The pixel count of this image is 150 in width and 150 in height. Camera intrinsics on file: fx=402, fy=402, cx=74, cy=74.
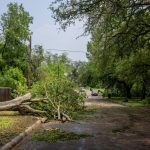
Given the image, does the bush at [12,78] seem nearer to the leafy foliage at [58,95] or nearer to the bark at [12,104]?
the leafy foliage at [58,95]

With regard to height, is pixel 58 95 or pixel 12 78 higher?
pixel 12 78

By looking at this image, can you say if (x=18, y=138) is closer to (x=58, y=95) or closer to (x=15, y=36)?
(x=58, y=95)

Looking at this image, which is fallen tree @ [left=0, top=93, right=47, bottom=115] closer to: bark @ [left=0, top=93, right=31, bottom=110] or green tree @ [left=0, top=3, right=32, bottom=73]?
bark @ [left=0, top=93, right=31, bottom=110]

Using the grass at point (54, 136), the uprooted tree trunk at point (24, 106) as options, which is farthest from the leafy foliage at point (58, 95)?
the grass at point (54, 136)

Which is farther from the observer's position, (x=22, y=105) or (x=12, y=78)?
(x=12, y=78)

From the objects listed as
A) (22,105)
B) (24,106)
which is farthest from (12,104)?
(24,106)

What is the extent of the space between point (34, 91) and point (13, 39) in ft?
81.9

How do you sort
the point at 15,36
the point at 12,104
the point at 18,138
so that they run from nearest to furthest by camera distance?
the point at 18,138
the point at 12,104
the point at 15,36

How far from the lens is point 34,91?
28062 mm

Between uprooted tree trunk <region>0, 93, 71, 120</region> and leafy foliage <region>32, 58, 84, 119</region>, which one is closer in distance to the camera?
uprooted tree trunk <region>0, 93, 71, 120</region>

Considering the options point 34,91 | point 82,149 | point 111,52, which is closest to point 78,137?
point 82,149

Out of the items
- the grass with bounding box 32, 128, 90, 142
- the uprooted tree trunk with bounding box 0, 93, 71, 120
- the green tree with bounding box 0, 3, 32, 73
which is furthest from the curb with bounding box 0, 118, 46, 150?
the green tree with bounding box 0, 3, 32, 73

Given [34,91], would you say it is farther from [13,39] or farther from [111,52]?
[13,39]

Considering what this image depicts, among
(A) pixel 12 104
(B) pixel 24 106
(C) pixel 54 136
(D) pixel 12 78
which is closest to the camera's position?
(C) pixel 54 136
